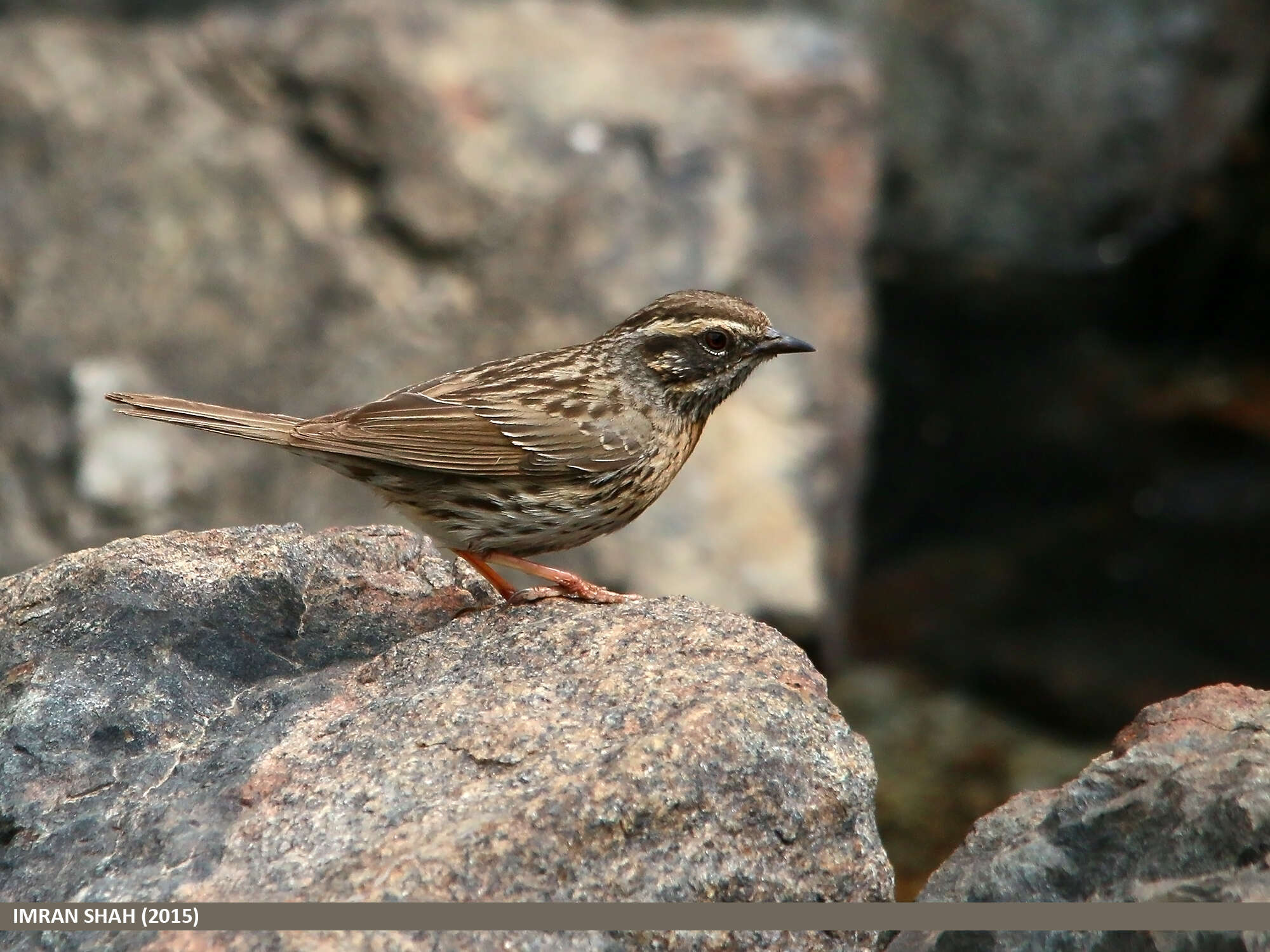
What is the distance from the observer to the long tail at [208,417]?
20.4 feet

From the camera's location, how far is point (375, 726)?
16.4 ft

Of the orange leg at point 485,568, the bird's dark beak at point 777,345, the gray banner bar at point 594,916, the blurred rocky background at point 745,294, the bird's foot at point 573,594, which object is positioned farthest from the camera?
the blurred rocky background at point 745,294

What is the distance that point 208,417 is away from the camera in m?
6.23

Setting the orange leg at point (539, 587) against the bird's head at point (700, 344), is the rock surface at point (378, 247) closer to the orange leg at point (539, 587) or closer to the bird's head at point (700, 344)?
the bird's head at point (700, 344)

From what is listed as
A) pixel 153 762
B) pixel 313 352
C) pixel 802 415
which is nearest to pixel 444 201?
pixel 313 352

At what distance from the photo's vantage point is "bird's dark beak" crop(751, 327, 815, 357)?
22.5 feet

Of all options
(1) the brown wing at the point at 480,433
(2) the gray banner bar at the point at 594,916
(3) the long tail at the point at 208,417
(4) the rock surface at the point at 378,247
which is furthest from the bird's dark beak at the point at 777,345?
(4) the rock surface at the point at 378,247

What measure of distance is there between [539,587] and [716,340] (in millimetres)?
1476

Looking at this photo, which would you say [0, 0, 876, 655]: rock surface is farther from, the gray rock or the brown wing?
the brown wing

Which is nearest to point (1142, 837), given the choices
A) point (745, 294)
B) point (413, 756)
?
point (413, 756)

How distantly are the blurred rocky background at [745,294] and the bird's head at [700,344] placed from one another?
3329mm

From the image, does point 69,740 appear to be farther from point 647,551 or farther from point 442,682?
point 647,551

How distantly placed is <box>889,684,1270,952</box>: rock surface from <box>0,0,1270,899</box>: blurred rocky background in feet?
16.7

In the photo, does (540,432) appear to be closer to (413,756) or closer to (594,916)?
(413,756)
